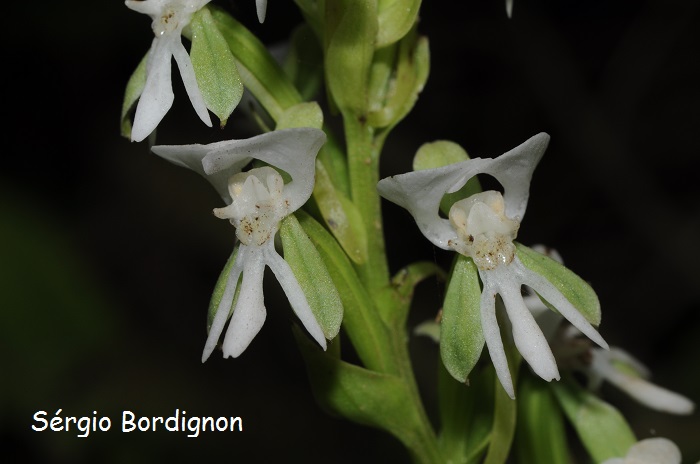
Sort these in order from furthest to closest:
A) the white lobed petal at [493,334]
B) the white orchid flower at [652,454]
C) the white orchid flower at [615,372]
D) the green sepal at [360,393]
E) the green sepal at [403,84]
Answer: the white orchid flower at [615,372] → the white orchid flower at [652,454] → the green sepal at [403,84] → the green sepal at [360,393] → the white lobed petal at [493,334]

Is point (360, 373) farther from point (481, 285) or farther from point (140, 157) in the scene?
point (140, 157)

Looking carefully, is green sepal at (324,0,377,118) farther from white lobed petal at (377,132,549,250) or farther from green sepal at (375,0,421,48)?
white lobed petal at (377,132,549,250)

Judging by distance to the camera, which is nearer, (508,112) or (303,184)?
(303,184)

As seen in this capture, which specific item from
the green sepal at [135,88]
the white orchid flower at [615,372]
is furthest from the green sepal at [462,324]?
the green sepal at [135,88]

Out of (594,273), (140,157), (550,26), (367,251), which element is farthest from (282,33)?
(367,251)

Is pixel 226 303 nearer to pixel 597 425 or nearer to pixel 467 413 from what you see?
pixel 467 413

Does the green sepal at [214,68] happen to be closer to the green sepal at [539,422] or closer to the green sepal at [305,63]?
the green sepal at [305,63]

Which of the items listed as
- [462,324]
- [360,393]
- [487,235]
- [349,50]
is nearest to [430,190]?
[487,235]
